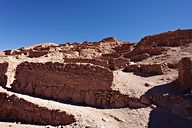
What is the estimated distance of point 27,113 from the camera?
9.41 m

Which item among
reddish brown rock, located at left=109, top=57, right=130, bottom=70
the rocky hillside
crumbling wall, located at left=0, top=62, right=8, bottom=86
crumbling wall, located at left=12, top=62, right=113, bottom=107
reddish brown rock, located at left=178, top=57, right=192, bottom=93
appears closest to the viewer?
the rocky hillside

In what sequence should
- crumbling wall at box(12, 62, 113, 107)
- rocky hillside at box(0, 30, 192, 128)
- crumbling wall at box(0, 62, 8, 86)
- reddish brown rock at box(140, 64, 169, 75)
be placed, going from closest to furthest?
rocky hillside at box(0, 30, 192, 128)
crumbling wall at box(12, 62, 113, 107)
reddish brown rock at box(140, 64, 169, 75)
crumbling wall at box(0, 62, 8, 86)

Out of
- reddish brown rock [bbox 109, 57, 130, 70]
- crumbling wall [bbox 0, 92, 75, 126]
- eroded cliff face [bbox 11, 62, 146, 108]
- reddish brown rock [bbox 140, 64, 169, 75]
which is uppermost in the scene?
reddish brown rock [bbox 109, 57, 130, 70]

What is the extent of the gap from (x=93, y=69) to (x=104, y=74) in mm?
535

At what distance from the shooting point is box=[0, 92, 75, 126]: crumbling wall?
8664mm

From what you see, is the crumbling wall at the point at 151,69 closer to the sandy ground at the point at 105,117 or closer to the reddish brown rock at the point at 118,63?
the reddish brown rock at the point at 118,63

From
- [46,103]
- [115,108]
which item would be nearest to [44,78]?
[46,103]

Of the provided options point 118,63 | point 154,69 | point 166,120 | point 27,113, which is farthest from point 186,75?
point 27,113

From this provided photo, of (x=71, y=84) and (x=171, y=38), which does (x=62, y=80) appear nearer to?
(x=71, y=84)

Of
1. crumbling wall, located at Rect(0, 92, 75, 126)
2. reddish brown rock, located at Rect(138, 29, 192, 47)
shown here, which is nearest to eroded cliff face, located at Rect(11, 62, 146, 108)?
crumbling wall, located at Rect(0, 92, 75, 126)

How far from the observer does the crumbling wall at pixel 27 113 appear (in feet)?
28.4

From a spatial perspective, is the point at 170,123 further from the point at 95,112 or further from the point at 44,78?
the point at 44,78

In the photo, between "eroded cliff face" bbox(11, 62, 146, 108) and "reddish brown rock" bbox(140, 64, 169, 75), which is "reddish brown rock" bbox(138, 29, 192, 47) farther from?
"eroded cliff face" bbox(11, 62, 146, 108)

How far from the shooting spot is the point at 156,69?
1280cm
